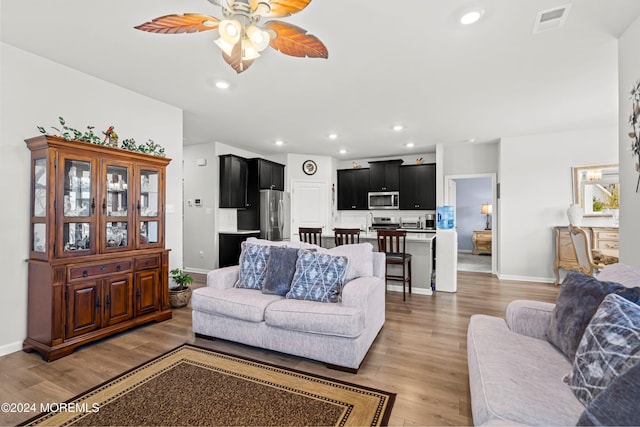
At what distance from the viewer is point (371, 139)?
18.2 ft

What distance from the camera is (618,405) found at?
845 mm

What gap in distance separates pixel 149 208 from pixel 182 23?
213 cm

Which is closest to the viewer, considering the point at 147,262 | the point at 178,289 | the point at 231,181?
the point at 147,262

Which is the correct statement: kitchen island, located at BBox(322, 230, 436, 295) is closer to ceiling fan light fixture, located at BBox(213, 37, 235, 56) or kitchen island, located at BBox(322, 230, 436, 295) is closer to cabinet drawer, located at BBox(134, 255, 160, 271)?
cabinet drawer, located at BBox(134, 255, 160, 271)

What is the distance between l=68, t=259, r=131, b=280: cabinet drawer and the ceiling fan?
2.08 metres

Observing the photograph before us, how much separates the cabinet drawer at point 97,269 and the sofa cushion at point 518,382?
10.2 ft

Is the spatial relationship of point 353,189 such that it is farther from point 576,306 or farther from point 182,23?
point 576,306

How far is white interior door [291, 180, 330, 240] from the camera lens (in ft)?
22.2

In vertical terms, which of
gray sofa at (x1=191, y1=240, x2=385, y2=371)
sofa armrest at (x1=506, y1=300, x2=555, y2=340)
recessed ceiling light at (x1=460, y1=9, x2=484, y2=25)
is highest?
recessed ceiling light at (x1=460, y1=9, x2=484, y2=25)

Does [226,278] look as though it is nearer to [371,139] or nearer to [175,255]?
[175,255]

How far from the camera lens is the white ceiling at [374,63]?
2.05 m

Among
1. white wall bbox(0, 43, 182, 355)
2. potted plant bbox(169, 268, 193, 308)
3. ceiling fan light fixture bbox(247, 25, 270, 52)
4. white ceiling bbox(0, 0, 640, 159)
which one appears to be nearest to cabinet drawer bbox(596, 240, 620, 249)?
white ceiling bbox(0, 0, 640, 159)

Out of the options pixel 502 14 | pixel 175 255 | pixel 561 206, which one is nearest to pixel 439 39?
pixel 502 14

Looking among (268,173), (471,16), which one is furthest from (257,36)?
(268,173)
